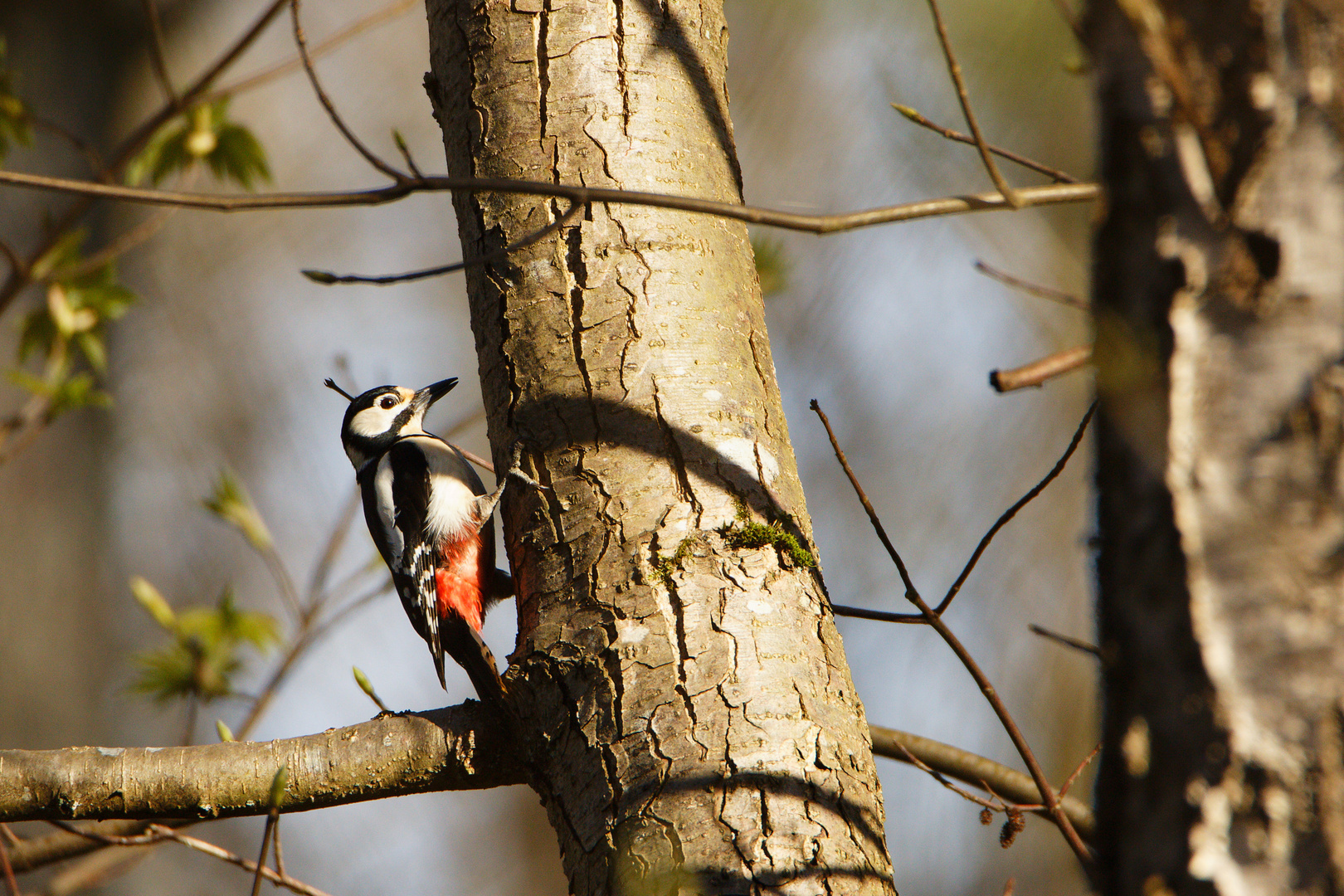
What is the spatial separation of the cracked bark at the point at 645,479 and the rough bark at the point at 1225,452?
0.71m

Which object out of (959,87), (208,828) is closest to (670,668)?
(959,87)

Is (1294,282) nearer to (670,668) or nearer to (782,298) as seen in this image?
(670,668)

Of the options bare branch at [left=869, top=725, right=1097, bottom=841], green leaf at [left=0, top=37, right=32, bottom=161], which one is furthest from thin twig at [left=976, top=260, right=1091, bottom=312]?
green leaf at [left=0, top=37, right=32, bottom=161]

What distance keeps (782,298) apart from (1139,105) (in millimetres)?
5156

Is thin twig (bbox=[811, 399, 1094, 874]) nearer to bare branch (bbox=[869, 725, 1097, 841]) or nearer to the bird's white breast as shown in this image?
bare branch (bbox=[869, 725, 1097, 841])

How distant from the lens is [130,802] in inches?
67.8

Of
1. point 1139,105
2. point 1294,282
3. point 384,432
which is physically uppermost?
point 384,432

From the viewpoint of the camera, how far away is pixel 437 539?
3.56 m

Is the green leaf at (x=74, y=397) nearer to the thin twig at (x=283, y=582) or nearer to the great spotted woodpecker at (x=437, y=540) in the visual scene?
the thin twig at (x=283, y=582)

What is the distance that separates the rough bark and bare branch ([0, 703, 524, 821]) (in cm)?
118

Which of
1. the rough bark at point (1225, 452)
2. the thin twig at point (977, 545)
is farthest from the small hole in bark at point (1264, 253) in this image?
the thin twig at point (977, 545)

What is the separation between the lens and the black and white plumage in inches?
136

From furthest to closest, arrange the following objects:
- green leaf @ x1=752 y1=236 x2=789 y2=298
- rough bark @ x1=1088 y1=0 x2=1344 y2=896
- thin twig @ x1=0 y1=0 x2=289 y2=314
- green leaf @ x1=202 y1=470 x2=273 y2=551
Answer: green leaf @ x1=202 y1=470 x2=273 y2=551, green leaf @ x1=752 y1=236 x2=789 y2=298, thin twig @ x1=0 y1=0 x2=289 y2=314, rough bark @ x1=1088 y1=0 x2=1344 y2=896

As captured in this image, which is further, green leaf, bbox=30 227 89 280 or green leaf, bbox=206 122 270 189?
green leaf, bbox=206 122 270 189
